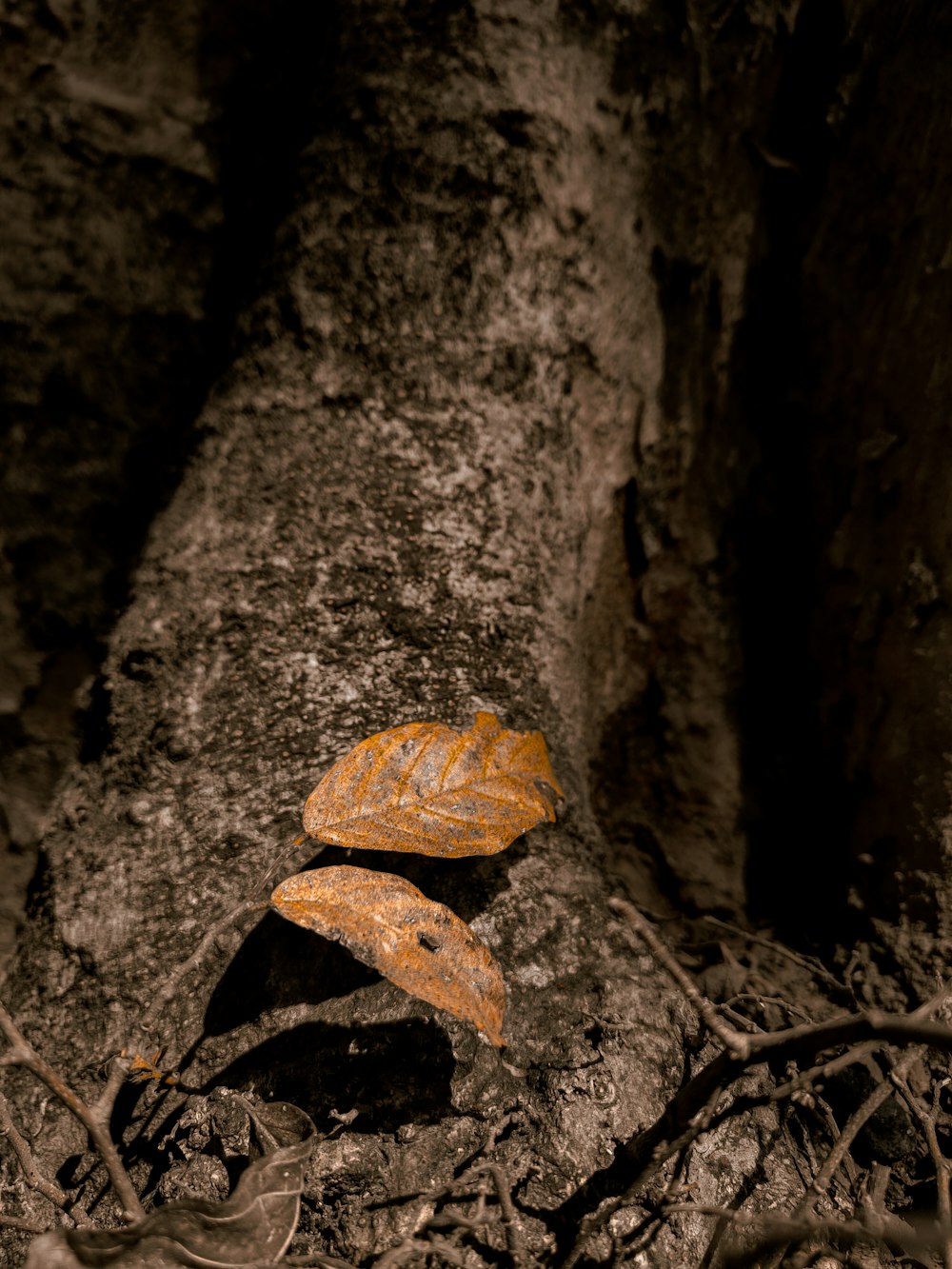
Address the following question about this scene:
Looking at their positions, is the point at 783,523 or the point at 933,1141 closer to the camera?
the point at 933,1141

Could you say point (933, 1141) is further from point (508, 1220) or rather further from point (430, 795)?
point (430, 795)

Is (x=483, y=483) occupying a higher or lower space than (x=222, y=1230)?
higher

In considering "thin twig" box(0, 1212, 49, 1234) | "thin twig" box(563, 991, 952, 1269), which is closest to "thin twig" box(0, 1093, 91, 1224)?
"thin twig" box(0, 1212, 49, 1234)

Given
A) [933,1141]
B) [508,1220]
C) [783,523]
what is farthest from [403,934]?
[783,523]

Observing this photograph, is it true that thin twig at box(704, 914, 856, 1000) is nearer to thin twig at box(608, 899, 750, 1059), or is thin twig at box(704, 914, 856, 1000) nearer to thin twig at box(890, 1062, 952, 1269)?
thin twig at box(890, 1062, 952, 1269)

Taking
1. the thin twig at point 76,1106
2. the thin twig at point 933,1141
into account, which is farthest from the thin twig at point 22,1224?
the thin twig at point 933,1141

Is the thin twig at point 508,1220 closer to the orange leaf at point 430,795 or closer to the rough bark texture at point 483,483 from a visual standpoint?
the rough bark texture at point 483,483
